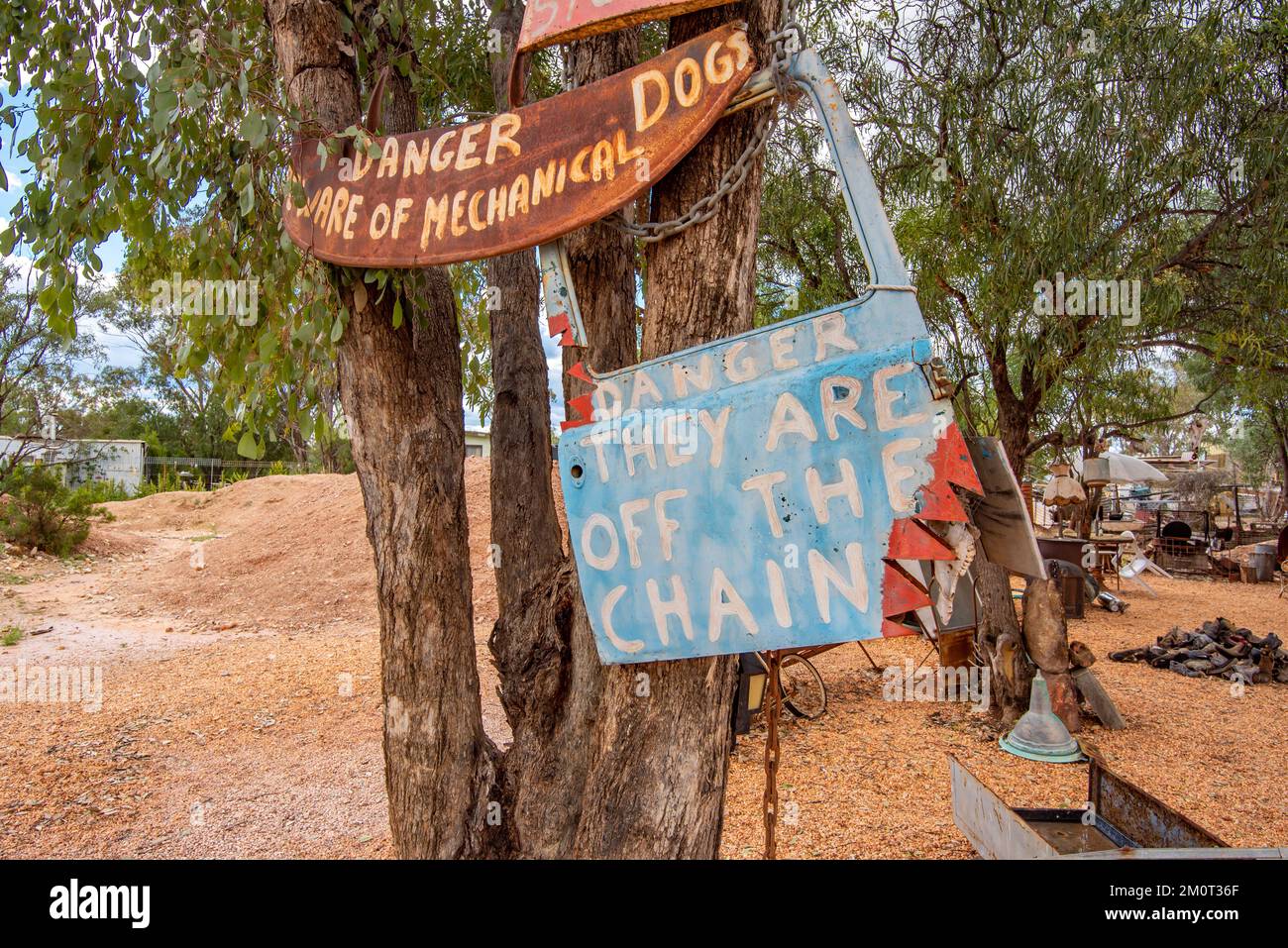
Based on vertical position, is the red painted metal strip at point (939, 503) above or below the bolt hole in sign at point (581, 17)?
below

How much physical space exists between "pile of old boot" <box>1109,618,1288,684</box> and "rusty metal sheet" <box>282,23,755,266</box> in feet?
29.2

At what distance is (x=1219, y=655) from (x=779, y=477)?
9.38 metres

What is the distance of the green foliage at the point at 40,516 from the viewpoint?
48.0 ft

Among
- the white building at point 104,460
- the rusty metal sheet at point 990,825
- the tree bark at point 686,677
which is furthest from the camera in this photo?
the white building at point 104,460

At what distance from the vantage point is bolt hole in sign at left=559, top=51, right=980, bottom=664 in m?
1.66

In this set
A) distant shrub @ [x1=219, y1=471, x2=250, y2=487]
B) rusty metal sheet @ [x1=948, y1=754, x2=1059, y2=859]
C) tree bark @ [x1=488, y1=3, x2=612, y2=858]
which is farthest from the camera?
distant shrub @ [x1=219, y1=471, x2=250, y2=487]

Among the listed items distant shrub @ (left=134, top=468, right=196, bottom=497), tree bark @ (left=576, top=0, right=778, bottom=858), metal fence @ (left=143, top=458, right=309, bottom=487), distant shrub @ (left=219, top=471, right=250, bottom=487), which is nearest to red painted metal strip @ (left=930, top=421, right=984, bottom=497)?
tree bark @ (left=576, top=0, right=778, bottom=858)

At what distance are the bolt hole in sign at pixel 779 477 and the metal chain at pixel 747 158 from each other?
0.15 feet

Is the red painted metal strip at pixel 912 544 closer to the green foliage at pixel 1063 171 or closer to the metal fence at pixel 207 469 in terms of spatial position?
the green foliage at pixel 1063 171

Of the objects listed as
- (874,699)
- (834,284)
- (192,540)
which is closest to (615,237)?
(834,284)

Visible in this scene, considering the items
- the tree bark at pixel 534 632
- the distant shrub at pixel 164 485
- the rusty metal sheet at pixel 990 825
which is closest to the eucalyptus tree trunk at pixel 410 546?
the tree bark at pixel 534 632

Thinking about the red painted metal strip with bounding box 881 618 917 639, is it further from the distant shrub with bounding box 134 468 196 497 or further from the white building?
the white building

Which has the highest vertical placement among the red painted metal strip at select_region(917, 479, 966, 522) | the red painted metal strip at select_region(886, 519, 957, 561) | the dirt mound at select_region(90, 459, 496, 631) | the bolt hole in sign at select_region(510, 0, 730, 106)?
the bolt hole in sign at select_region(510, 0, 730, 106)
